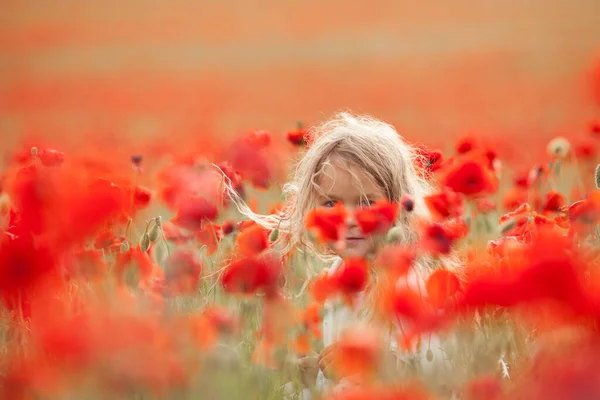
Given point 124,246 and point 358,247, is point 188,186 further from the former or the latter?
point 358,247

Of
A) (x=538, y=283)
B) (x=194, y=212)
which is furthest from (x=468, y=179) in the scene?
(x=538, y=283)

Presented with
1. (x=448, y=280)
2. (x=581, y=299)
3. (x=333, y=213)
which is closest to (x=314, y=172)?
(x=333, y=213)

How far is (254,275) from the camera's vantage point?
0.70 meters

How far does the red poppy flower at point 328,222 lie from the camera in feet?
2.52

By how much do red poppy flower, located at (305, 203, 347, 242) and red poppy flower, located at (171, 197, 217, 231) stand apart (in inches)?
11.5

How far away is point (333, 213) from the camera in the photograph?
0.77 m

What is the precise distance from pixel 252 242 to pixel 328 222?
0.58ft

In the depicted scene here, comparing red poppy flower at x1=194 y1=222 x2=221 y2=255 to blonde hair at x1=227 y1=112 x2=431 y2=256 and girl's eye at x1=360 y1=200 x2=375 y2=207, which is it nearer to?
blonde hair at x1=227 y1=112 x2=431 y2=256

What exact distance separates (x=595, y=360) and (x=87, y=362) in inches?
8.9

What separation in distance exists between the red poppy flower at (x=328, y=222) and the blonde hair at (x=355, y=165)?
0.97 feet

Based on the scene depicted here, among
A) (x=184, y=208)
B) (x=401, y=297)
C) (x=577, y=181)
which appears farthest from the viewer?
(x=577, y=181)

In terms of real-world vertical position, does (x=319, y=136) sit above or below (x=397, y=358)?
above

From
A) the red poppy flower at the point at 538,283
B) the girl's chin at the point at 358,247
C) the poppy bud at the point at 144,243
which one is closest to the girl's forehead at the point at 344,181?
the girl's chin at the point at 358,247

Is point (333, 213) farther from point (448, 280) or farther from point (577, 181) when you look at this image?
point (577, 181)
